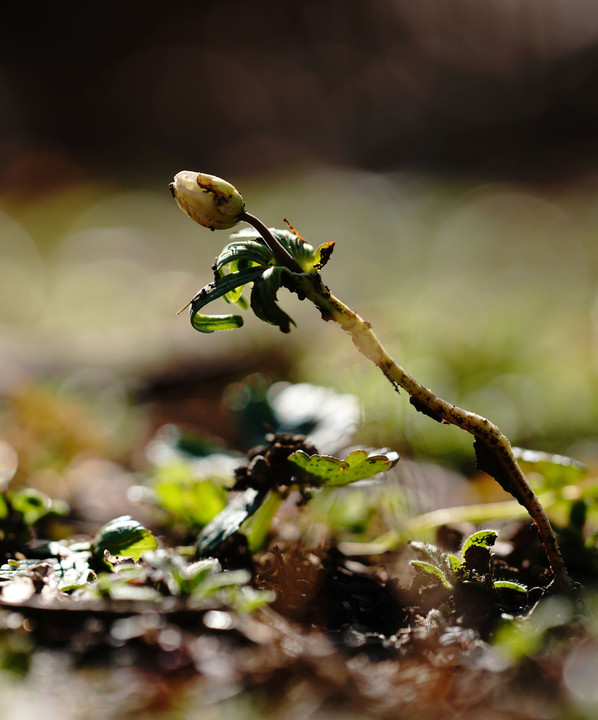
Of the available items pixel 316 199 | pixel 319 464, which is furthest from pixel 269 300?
pixel 316 199

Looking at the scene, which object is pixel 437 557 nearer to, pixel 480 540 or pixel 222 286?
pixel 480 540

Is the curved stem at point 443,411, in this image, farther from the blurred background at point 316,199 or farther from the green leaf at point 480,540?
the blurred background at point 316,199

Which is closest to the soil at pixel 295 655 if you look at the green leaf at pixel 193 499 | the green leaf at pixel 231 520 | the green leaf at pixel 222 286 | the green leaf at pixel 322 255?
the green leaf at pixel 231 520

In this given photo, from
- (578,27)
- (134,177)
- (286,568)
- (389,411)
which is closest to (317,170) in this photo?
(134,177)

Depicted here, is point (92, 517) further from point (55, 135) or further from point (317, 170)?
point (55, 135)

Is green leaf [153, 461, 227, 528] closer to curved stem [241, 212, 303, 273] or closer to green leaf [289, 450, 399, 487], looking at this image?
green leaf [289, 450, 399, 487]
